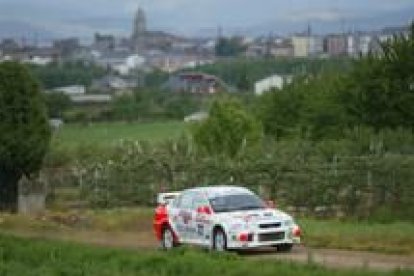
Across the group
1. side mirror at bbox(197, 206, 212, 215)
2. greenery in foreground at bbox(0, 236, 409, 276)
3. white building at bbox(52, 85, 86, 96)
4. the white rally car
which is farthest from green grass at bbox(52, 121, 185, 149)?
greenery in foreground at bbox(0, 236, 409, 276)

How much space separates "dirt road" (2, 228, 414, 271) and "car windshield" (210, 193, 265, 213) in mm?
998

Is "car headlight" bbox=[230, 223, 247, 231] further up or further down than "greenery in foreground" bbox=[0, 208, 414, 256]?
further up

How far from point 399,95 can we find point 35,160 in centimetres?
2121

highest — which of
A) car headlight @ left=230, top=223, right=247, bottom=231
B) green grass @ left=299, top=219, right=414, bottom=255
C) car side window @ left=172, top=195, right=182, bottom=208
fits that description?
car side window @ left=172, top=195, right=182, bottom=208

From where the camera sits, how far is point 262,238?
2398 cm

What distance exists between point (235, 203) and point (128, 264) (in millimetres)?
5274

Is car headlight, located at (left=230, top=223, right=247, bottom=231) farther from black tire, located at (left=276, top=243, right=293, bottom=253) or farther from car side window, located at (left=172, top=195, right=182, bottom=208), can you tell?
car side window, located at (left=172, top=195, right=182, bottom=208)

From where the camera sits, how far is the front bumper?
78.4ft

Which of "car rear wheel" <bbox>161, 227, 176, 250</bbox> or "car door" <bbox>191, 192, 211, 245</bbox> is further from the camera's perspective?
"car rear wheel" <bbox>161, 227, 176, 250</bbox>

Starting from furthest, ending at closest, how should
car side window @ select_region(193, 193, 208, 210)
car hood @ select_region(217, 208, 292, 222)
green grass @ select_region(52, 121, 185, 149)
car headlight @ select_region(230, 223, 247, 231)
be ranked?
1. green grass @ select_region(52, 121, 185, 149)
2. car side window @ select_region(193, 193, 208, 210)
3. car hood @ select_region(217, 208, 292, 222)
4. car headlight @ select_region(230, 223, 247, 231)

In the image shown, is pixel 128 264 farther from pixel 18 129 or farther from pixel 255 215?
pixel 18 129

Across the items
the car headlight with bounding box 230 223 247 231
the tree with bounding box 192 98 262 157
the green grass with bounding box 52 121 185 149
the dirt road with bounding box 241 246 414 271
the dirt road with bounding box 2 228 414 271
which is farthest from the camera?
the green grass with bounding box 52 121 185 149

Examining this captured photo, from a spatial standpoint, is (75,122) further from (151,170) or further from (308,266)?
(308,266)

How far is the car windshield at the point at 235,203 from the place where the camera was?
24.8 m
